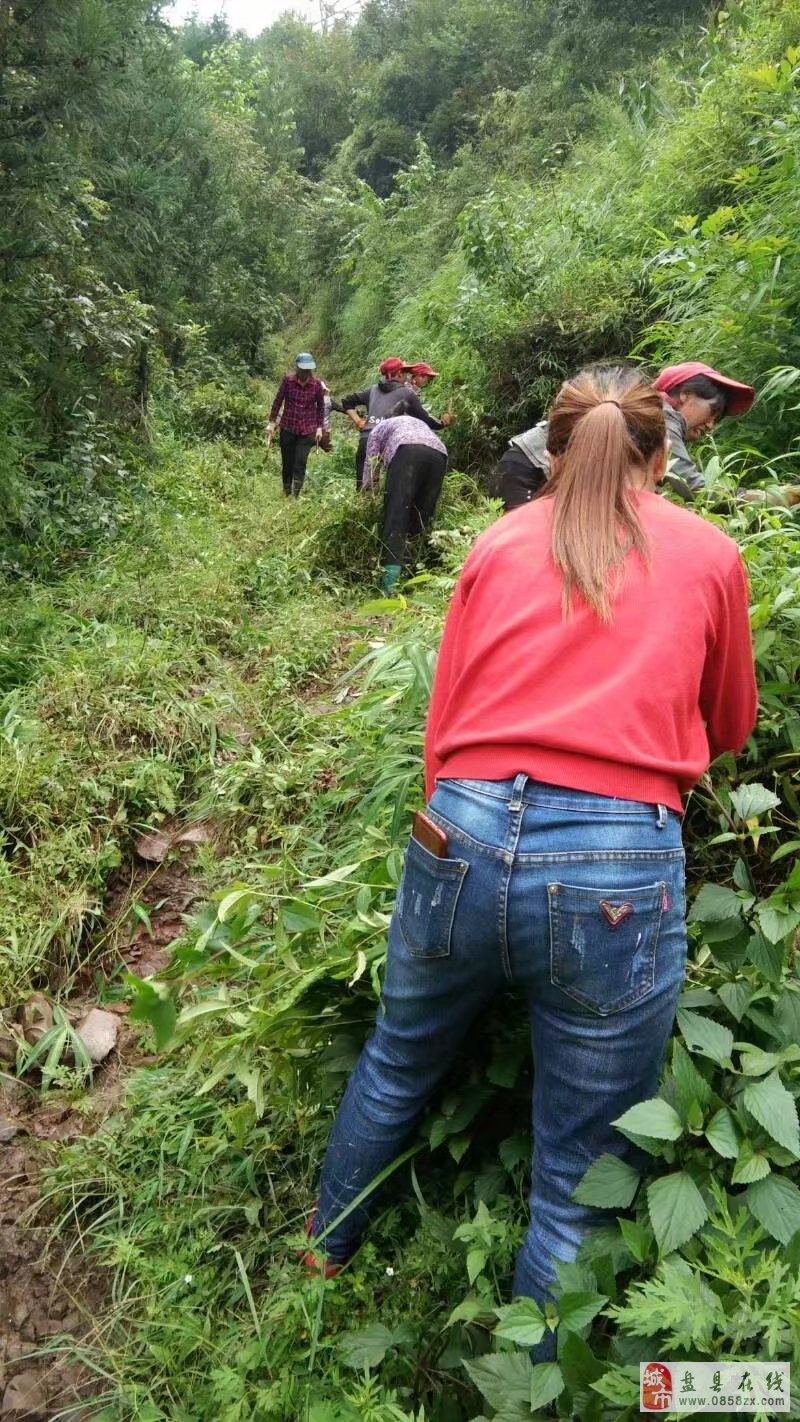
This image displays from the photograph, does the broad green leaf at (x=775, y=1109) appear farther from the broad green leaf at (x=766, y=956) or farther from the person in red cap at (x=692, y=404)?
the person in red cap at (x=692, y=404)

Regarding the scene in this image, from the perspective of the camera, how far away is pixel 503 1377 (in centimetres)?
135

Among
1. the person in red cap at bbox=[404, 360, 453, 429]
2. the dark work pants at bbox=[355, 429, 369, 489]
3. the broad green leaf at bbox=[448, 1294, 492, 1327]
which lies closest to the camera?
the broad green leaf at bbox=[448, 1294, 492, 1327]

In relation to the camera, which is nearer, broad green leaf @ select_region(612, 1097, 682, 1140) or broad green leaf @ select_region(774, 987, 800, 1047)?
broad green leaf @ select_region(612, 1097, 682, 1140)

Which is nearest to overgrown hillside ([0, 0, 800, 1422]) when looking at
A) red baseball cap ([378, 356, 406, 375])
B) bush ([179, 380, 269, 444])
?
red baseball cap ([378, 356, 406, 375])

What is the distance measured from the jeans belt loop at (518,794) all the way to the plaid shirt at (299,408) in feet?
24.7

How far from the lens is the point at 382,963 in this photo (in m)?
1.90

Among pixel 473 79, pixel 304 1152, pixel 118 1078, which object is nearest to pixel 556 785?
pixel 304 1152

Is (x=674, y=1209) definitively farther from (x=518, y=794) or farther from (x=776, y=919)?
(x=518, y=794)

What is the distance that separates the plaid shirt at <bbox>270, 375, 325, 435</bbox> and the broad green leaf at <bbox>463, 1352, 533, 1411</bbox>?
312 inches

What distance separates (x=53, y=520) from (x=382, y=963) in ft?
17.6

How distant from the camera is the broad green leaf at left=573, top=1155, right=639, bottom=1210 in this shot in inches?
55.1

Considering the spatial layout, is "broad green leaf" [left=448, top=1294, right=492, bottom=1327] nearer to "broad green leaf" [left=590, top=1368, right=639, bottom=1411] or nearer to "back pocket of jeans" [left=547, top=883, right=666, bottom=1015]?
"broad green leaf" [left=590, top=1368, right=639, bottom=1411]

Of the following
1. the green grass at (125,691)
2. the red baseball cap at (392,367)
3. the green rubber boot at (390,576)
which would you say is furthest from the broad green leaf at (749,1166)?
the red baseball cap at (392,367)

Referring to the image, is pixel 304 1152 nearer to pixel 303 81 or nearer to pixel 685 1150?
pixel 685 1150
